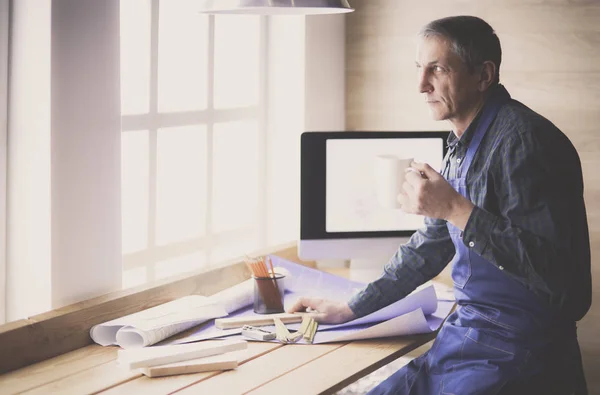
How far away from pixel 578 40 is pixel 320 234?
110cm

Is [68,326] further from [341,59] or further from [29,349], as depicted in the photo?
[341,59]

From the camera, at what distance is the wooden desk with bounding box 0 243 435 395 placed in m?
1.97

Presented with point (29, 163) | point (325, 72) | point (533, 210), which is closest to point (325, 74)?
point (325, 72)

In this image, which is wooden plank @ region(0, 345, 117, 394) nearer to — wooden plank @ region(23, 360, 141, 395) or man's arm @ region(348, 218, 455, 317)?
wooden plank @ region(23, 360, 141, 395)

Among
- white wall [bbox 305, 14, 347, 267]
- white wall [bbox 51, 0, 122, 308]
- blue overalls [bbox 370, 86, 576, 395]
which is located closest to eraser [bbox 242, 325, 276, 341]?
blue overalls [bbox 370, 86, 576, 395]

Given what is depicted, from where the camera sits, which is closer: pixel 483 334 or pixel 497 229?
pixel 497 229

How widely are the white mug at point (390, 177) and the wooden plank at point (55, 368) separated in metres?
0.77

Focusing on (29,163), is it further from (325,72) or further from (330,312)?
(325,72)

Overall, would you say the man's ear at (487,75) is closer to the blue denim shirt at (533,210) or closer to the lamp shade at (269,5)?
the blue denim shirt at (533,210)

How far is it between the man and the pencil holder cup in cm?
46

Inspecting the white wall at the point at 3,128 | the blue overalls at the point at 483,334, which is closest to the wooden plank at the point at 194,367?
the blue overalls at the point at 483,334

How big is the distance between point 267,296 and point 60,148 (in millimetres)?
699

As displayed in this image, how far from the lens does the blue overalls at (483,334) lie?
200 centimetres

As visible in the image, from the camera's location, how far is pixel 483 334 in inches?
80.9
